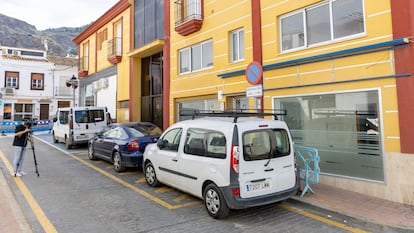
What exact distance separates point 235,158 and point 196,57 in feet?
26.1

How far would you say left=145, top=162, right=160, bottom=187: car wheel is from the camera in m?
6.65

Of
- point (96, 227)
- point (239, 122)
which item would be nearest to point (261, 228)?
point (239, 122)

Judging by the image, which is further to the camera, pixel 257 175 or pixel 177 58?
pixel 177 58

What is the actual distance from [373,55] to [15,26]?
419 ft

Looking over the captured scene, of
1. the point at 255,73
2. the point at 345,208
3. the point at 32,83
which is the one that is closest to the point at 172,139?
the point at 255,73

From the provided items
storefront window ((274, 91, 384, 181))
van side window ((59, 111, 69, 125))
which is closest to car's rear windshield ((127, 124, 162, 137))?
storefront window ((274, 91, 384, 181))

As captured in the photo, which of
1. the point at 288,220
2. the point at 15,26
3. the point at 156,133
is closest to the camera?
the point at 288,220

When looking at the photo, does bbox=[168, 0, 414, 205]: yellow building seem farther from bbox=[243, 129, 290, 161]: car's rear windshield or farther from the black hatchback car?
the black hatchback car

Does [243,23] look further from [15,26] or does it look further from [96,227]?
[15,26]

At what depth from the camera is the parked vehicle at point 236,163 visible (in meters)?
4.53

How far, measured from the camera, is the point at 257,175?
15.3 feet

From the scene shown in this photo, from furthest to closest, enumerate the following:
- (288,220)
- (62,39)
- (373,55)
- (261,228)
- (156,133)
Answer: (62,39), (156,133), (373,55), (288,220), (261,228)

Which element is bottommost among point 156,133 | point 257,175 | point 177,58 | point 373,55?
point 257,175

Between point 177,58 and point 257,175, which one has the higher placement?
point 177,58
